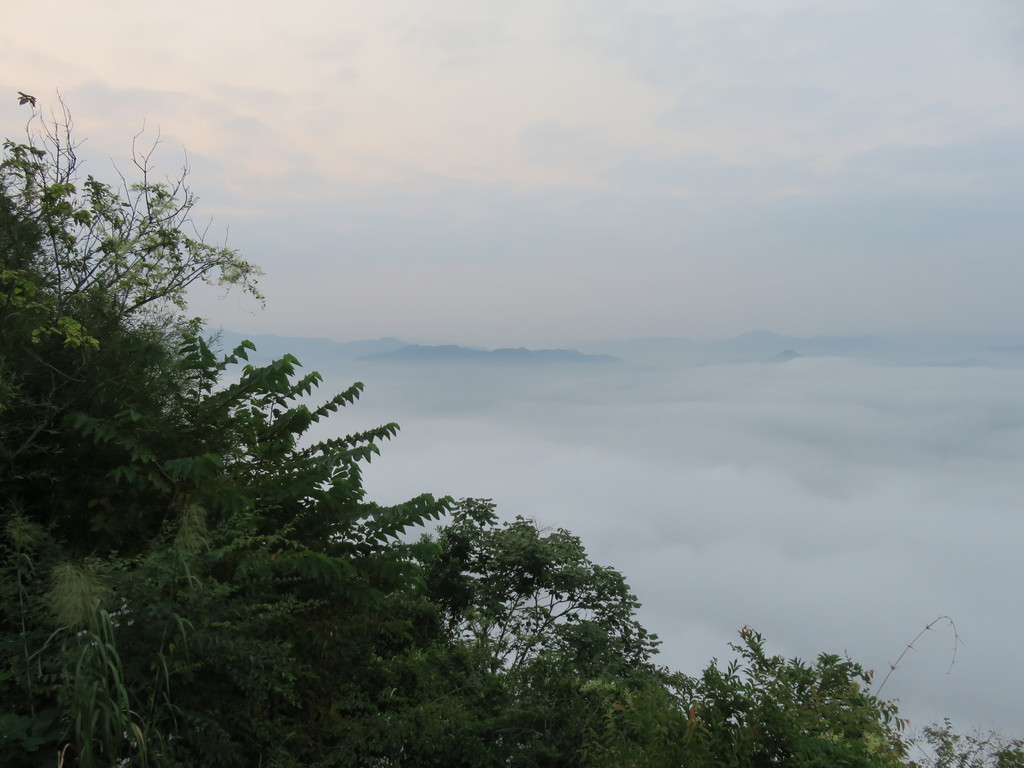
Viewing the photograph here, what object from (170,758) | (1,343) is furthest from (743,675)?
(1,343)

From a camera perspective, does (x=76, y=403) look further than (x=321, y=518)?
No

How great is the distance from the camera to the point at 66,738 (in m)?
3.56

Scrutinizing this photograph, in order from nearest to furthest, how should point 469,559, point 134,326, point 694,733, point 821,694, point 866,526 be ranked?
point 694,733 → point 821,694 → point 134,326 → point 469,559 → point 866,526

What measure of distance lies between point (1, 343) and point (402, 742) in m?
4.72

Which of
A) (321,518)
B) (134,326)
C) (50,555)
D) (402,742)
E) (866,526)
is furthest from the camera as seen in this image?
(866,526)

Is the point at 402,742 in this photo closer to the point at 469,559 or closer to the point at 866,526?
the point at 469,559

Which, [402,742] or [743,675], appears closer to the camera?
[743,675]

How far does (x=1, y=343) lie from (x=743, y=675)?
20.8 ft

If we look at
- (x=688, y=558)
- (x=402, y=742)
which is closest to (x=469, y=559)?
(x=402, y=742)

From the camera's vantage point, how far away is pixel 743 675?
3.82 metres

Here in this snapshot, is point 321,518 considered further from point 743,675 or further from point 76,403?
point 743,675

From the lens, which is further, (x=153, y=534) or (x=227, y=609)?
(x=153, y=534)

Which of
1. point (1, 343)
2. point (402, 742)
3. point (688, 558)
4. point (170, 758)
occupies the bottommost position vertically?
point (688, 558)

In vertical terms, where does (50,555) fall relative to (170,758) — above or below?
above
